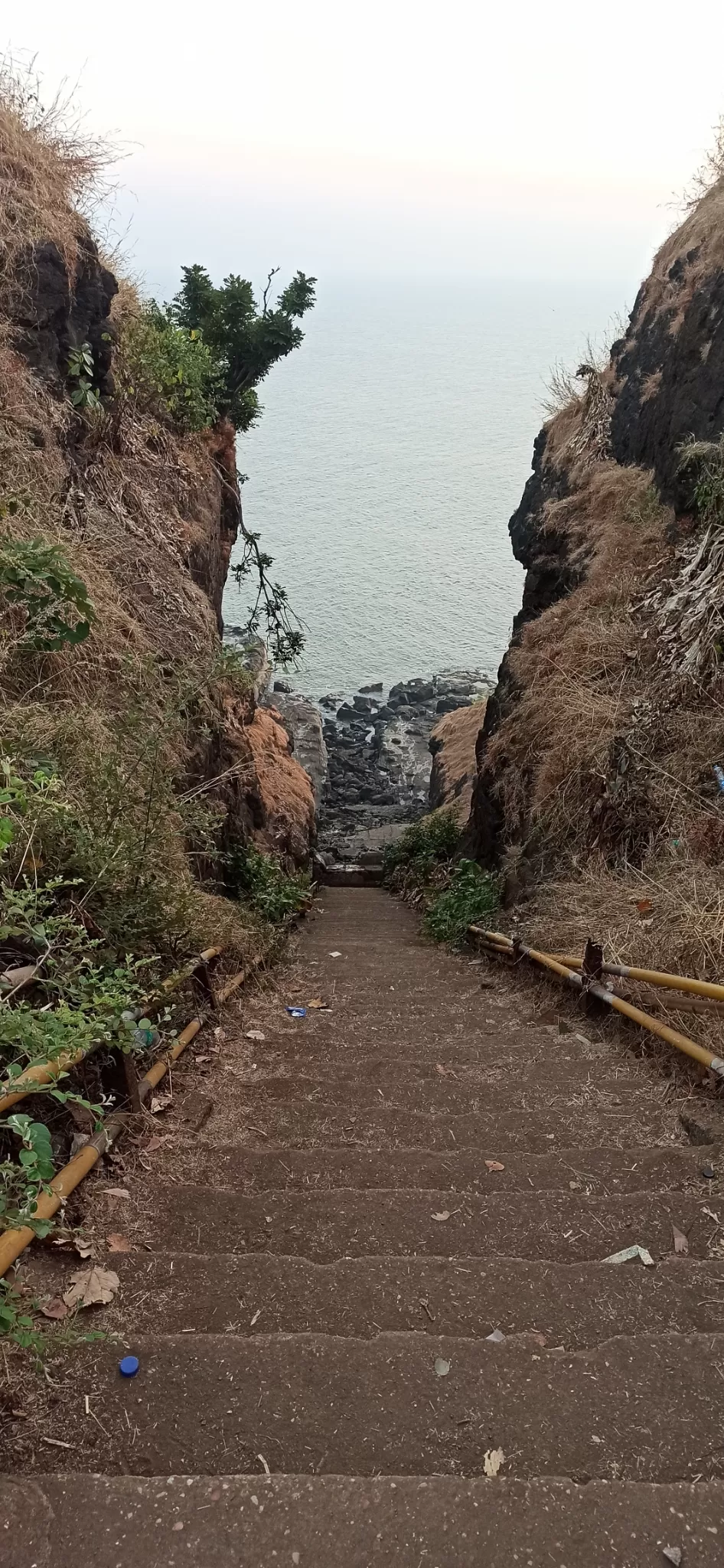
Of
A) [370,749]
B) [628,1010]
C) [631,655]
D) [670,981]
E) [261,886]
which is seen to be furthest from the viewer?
[370,749]

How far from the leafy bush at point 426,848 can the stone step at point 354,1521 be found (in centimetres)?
1148

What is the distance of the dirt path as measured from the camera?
166 cm

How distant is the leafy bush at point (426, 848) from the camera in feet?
44.4

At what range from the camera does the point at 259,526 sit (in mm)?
44406

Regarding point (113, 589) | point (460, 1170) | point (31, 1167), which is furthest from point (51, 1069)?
point (113, 589)

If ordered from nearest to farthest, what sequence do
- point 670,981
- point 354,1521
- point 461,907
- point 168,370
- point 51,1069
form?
point 354,1521 < point 51,1069 < point 670,981 < point 168,370 < point 461,907

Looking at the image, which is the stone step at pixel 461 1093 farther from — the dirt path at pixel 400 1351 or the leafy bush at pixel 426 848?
the leafy bush at pixel 426 848

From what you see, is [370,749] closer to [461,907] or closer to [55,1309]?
[461,907]

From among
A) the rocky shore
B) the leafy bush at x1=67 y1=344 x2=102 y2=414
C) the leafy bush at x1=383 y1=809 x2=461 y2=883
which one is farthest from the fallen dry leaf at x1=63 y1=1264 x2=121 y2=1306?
the rocky shore

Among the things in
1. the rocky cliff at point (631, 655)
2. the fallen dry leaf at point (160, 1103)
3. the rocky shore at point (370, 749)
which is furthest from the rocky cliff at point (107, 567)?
the rocky shore at point (370, 749)

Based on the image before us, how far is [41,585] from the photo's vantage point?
483 centimetres

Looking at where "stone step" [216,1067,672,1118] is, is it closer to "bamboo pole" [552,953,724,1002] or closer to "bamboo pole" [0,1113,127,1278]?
→ "bamboo pole" [552,953,724,1002]

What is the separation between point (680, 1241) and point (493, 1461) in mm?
1028

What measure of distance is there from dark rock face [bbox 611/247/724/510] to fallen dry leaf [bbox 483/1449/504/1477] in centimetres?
884
